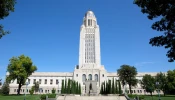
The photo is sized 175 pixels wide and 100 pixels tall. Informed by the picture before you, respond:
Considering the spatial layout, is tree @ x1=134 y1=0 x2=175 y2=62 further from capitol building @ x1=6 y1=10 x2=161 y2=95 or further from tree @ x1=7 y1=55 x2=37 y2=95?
capitol building @ x1=6 y1=10 x2=161 y2=95

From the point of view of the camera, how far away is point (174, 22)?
52.9 ft

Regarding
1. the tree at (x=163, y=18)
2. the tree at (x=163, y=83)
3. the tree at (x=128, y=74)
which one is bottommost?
the tree at (x=163, y=83)

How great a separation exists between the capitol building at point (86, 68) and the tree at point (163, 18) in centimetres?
6824

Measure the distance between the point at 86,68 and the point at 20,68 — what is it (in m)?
42.1

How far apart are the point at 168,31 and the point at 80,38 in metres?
78.4

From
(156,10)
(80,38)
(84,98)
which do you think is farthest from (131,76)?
→ (156,10)

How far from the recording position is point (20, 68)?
48.5 metres

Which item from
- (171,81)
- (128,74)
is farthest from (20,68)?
(171,81)

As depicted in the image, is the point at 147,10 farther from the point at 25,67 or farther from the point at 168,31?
the point at 25,67

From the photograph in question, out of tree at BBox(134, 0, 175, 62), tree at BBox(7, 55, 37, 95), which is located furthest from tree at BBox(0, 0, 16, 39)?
tree at BBox(7, 55, 37, 95)

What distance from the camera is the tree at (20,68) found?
48044mm

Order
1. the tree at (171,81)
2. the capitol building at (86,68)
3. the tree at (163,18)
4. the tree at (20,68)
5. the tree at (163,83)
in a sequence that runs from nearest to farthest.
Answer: the tree at (163,18)
the tree at (20,68)
the tree at (171,81)
the tree at (163,83)
the capitol building at (86,68)

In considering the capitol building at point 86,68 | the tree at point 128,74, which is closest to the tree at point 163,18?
the tree at point 128,74

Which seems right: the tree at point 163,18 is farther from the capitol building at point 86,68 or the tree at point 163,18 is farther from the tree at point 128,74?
the capitol building at point 86,68
